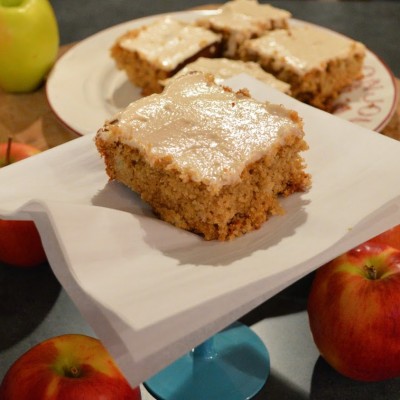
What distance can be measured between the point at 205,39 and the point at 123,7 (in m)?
0.92

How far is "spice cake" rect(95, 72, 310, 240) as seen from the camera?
74cm

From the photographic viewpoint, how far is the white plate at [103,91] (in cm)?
136

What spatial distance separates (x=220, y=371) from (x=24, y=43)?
3.46 ft

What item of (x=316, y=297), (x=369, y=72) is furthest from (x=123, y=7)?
(x=316, y=297)

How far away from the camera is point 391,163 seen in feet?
2.64

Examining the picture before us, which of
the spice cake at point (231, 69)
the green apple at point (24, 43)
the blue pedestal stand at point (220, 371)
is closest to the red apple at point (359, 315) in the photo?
the blue pedestal stand at point (220, 371)

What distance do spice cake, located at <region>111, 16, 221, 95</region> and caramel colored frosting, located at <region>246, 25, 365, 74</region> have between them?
14cm

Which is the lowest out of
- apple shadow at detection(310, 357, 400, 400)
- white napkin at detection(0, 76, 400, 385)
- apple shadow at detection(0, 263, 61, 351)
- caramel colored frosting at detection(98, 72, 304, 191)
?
apple shadow at detection(0, 263, 61, 351)

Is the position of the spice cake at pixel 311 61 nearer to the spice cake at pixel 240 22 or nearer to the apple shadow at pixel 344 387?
the spice cake at pixel 240 22

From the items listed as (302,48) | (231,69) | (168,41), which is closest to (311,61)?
(302,48)

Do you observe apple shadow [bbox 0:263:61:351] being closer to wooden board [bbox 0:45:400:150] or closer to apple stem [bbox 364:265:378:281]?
wooden board [bbox 0:45:400:150]

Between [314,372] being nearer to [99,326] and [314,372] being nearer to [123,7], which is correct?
[99,326]

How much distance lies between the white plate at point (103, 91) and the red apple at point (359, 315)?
52 centimetres

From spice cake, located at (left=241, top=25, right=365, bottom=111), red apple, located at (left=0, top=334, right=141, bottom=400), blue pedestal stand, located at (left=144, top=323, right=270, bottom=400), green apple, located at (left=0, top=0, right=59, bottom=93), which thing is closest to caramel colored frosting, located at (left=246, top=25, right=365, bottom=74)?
spice cake, located at (left=241, top=25, right=365, bottom=111)
